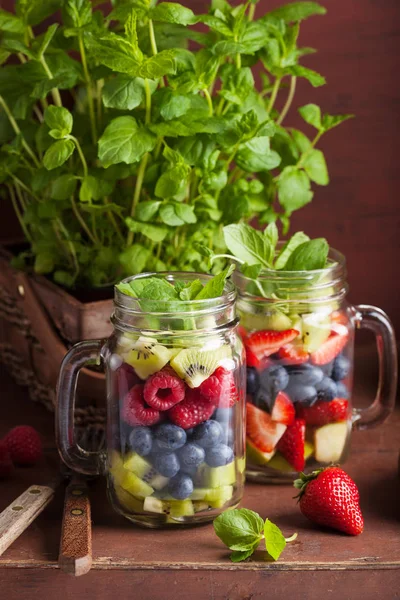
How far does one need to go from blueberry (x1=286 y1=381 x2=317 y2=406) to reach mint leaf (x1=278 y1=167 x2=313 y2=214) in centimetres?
25

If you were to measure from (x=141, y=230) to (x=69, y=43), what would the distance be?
0.84ft

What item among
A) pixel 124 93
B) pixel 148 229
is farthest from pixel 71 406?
pixel 124 93

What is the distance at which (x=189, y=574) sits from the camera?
0.91 m

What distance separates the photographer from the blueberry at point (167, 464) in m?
0.95

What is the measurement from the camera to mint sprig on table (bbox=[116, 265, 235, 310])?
95 centimetres

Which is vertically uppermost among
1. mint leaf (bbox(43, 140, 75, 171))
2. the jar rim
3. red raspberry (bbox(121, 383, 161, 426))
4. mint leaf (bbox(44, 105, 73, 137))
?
mint leaf (bbox(44, 105, 73, 137))

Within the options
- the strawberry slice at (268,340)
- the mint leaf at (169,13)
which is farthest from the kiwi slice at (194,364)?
the mint leaf at (169,13)

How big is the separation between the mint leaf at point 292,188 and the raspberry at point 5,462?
0.44m

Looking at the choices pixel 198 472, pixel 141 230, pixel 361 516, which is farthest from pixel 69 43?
pixel 361 516

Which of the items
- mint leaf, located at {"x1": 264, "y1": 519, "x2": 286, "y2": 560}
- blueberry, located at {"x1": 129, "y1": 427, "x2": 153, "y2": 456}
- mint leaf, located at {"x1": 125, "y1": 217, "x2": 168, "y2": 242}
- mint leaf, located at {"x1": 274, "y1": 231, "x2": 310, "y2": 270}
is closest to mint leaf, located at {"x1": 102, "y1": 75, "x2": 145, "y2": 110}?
mint leaf, located at {"x1": 125, "y1": 217, "x2": 168, "y2": 242}

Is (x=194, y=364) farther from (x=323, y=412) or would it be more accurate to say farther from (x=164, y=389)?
(x=323, y=412)

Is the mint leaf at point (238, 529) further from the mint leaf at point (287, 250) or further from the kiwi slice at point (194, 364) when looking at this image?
the mint leaf at point (287, 250)

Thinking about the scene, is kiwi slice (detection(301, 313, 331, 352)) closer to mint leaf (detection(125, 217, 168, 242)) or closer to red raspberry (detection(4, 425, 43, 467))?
mint leaf (detection(125, 217, 168, 242))

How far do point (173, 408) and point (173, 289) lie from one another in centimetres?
12
